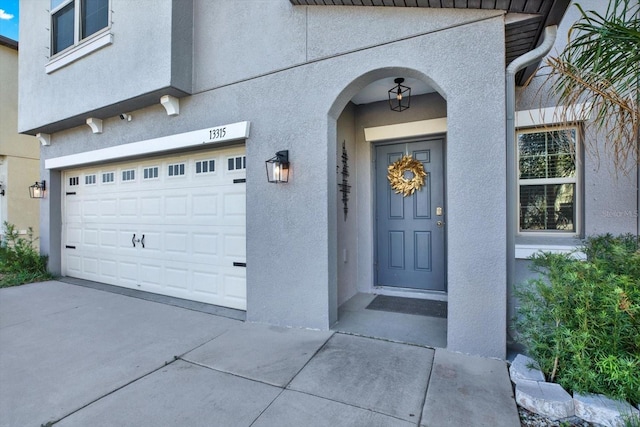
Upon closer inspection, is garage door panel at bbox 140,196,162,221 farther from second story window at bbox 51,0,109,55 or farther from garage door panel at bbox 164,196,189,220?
second story window at bbox 51,0,109,55

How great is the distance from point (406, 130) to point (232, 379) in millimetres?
3882

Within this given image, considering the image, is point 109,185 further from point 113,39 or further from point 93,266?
point 113,39

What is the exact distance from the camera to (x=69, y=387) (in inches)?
97.8

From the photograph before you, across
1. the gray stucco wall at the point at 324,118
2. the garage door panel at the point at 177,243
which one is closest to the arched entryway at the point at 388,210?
the gray stucco wall at the point at 324,118

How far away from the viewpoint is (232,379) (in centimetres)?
256

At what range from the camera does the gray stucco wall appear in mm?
2777

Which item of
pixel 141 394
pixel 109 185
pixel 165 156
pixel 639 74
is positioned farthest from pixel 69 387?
pixel 639 74

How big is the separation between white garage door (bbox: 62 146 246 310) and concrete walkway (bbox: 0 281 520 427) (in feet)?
3.47

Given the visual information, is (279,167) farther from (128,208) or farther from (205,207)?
(128,208)

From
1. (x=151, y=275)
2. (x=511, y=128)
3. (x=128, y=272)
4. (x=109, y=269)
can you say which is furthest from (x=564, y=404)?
(x=109, y=269)

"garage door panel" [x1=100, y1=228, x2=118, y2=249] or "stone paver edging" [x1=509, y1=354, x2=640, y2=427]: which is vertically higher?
"garage door panel" [x1=100, y1=228, x2=118, y2=249]

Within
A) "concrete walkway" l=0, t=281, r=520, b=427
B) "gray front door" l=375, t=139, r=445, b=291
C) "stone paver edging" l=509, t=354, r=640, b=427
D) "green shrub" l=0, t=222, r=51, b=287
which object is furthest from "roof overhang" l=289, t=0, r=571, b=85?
"green shrub" l=0, t=222, r=51, b=287

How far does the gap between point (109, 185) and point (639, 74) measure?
7.44 m

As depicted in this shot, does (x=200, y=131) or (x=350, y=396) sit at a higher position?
(x=200, y=131)
